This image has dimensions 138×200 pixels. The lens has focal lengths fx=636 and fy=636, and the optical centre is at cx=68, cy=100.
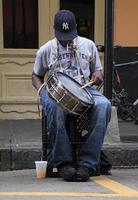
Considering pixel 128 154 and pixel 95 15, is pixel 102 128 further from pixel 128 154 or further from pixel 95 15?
pixel 95 15

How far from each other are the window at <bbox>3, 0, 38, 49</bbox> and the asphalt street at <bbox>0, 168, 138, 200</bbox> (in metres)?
3.67

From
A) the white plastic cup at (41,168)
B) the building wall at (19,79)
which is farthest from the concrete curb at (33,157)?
the building wall at (19,79)

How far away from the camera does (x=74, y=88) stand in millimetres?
5797

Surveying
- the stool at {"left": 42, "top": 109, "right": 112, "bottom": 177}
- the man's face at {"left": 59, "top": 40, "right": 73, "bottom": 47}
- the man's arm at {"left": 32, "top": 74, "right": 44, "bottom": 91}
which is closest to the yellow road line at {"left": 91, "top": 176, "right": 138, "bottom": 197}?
the stool at {"left": 42, "top": 109, "right": 112, "bottom": 177}

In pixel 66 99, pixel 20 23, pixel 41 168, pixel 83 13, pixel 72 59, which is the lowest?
pixel 41 168

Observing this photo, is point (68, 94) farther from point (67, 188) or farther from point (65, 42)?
point (67, 188)

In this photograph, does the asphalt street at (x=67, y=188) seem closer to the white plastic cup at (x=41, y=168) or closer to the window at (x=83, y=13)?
the white plastic cup at (x=41, y=168)

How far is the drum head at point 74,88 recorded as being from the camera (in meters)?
5.73

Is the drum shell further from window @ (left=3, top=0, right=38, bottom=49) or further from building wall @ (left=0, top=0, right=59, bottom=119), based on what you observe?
window @ (left=3, top=0, right=38, bottom=49)

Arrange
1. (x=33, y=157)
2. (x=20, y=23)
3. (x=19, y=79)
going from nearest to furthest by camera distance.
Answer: (x=33, y=157), (x=19, y=79), (x=20, y=23)

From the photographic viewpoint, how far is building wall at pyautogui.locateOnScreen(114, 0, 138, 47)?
985 centimetres

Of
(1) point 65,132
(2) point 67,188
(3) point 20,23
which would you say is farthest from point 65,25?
(3) point 20,23

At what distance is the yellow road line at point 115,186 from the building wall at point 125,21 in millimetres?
4043

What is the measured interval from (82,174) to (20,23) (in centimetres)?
448
